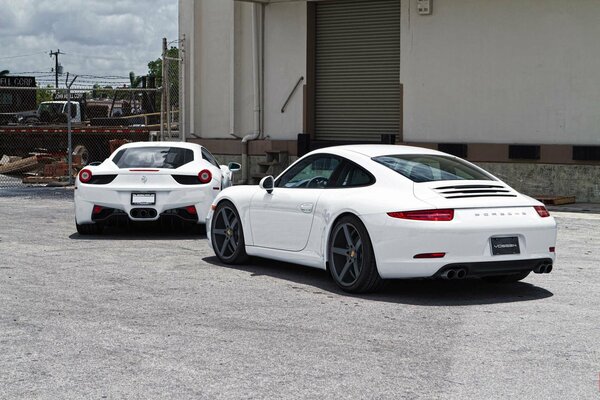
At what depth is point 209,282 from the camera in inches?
402

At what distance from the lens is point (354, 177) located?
9.93 m

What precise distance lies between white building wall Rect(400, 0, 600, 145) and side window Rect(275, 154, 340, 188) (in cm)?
1039

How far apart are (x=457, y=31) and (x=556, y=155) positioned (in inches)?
129

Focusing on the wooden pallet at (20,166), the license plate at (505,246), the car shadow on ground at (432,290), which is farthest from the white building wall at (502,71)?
the wooden pallet at (20,166)

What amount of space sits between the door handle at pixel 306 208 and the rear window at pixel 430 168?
2.41 ft

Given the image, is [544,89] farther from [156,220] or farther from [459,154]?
[156,220]

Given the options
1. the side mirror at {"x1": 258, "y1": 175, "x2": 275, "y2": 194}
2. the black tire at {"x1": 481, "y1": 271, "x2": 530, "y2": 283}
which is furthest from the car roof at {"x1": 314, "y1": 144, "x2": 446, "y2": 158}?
the black tire at {"x1": 481, "y1": 271, "x2": 530, "y2": 283}

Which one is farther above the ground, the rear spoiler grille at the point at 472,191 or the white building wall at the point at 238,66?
the white building wall at the point at 238,66

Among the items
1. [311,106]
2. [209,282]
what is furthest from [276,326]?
[311,106]

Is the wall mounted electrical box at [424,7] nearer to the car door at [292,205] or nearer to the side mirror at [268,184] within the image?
the car door at [292,205]

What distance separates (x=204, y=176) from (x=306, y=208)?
167 inches

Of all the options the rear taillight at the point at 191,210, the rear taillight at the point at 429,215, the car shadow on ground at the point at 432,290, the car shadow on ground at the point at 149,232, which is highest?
the rear taillight at the point at 429,215

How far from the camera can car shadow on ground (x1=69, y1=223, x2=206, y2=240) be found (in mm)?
14305

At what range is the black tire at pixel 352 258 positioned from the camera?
30.3 feet
